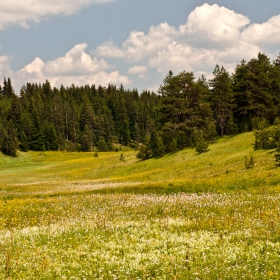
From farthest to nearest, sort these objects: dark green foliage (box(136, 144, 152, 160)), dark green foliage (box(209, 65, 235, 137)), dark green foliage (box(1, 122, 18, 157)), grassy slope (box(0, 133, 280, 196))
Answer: dark green foliage (box(1, 122, 18, 157)) → dark green foliage (box(209, 65, 235, 137)) → dark green foliage (box(136, 144, 152, 160)) → grassy slope (box(0, 133, 280, 196))

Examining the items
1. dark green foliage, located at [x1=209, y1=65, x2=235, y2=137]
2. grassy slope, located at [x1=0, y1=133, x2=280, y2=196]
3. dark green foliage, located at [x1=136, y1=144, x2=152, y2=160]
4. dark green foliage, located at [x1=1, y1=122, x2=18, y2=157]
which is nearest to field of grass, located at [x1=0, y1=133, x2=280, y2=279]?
grassy slope, located at [x1=0, y1=133, x2=280, y2=196]

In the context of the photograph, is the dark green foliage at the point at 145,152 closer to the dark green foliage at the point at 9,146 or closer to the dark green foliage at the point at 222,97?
the dark green foliage at the point at 222,97

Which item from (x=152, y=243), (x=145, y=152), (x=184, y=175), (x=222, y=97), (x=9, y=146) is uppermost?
(x=222, y=97)

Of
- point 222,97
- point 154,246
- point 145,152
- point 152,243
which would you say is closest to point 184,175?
point 145,152

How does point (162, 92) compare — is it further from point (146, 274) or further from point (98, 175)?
point (146, 274)

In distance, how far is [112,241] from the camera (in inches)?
358

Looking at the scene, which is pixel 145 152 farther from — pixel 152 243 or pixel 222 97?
pixel 152 243

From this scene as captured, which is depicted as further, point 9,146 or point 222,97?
point 9,146

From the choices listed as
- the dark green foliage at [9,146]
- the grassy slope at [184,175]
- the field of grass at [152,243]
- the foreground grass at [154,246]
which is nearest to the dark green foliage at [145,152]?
the grassy slope at [184,175]

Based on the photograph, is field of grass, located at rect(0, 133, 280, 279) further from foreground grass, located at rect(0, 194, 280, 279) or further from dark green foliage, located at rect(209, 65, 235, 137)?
dark green foliage, located at rect(209, 65, 235, 137)

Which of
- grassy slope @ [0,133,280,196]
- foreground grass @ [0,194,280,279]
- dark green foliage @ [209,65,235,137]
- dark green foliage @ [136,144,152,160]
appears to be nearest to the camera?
foreground grass @ [0,194,280,279]

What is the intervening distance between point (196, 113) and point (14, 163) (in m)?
62.9

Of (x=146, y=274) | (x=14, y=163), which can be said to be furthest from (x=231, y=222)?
(x=14, y=163)

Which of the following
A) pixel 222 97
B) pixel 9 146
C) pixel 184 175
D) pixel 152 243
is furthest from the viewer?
pixel 9 146
